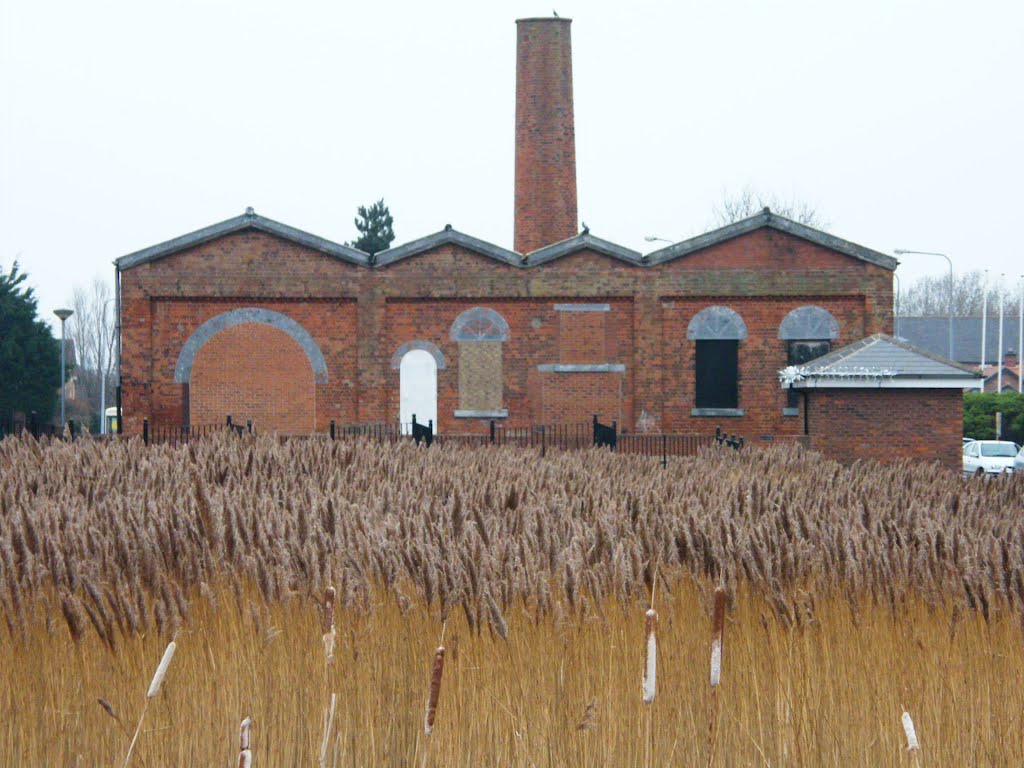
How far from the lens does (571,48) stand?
118ft

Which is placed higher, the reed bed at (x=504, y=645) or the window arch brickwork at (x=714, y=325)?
the window arch brickwork at (x=714, y=325)

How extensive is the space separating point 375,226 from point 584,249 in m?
28.4

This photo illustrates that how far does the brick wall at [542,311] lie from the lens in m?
27.8

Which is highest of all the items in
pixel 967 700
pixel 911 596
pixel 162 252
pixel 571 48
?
pixel 571 48

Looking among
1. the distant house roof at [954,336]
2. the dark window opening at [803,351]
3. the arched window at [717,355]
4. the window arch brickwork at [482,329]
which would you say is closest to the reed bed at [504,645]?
the window arch brickwork at [482,329]

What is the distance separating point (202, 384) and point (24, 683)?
23.8m

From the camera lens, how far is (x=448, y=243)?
28.0 meters

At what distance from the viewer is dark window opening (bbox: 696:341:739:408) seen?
2822 cm

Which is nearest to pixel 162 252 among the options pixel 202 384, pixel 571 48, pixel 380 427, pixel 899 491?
pixel 202 384

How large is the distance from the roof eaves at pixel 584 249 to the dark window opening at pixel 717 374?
2585 mm

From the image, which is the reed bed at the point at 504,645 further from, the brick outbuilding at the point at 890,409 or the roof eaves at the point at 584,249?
the roof eaves at the point at 584,249

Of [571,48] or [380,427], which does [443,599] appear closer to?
[380,427]

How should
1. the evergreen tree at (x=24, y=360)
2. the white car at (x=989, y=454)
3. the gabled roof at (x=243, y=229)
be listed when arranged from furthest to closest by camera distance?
1. the evergreen tree at (x=24, y=360)
2. the white car at (x=989, y=454)
3. the gabled roof at (x=243, y=229)

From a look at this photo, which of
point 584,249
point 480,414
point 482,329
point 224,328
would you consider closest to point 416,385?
point 480,414
